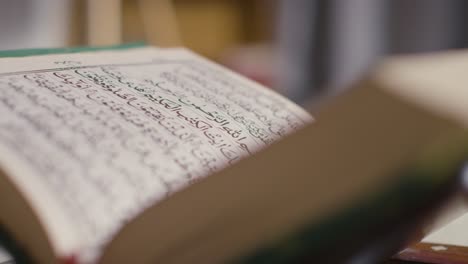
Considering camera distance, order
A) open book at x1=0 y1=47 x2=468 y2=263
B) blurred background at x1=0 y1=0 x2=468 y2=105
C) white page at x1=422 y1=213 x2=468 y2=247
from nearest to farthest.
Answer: open book at x1=0 y1=47 x2=468 y2=263, white page at x1=422 y1=213 x2=468 y2=247, blurred background at x1=0 y1=0 x2=468 y2=105

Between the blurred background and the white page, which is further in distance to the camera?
the blurred background

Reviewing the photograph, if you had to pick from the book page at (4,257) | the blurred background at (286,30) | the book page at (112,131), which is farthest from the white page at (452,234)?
the blurred background at (286,30)

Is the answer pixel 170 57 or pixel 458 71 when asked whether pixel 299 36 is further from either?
pixel 458 71

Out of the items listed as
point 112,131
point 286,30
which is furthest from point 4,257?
point 286,30

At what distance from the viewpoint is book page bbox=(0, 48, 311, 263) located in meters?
0.35

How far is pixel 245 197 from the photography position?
0.30m

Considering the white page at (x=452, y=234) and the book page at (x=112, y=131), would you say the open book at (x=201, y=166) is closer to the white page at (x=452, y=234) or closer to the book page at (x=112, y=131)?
the book page at (x=112, y=131)

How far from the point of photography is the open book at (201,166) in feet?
0.90

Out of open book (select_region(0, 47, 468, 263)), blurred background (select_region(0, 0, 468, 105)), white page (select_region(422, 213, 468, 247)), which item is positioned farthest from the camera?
blurred background (select_region(0, 0, 468, 105))

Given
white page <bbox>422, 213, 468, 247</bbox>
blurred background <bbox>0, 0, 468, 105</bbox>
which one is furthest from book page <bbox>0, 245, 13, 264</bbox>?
blurred background <bbox>0, 0, 468, 105</bbox>

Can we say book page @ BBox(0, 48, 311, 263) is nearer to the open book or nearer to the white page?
the open book

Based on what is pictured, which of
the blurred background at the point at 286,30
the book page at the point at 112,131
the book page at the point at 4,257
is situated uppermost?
the book page at the point at 112,131

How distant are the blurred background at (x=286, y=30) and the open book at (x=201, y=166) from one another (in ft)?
3.49

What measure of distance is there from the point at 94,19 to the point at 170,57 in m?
0.96
